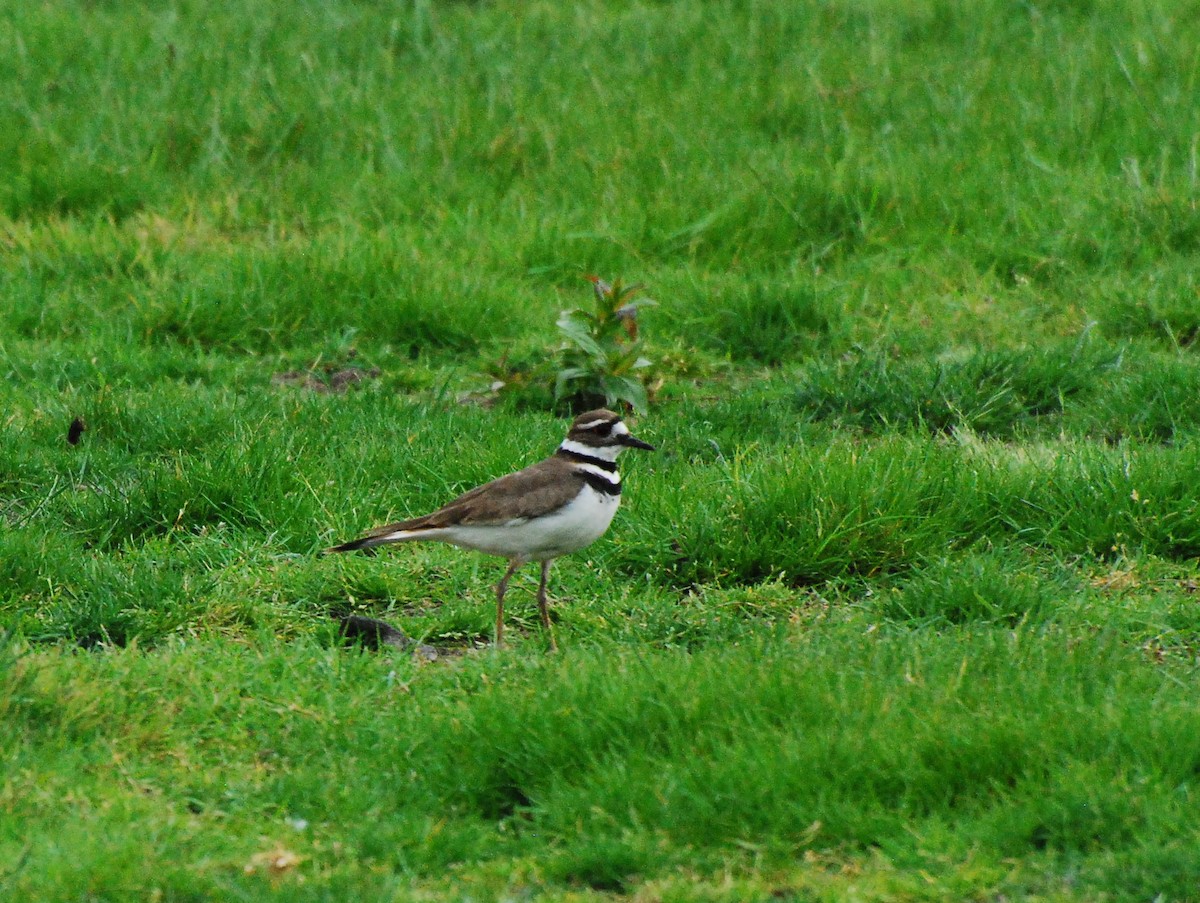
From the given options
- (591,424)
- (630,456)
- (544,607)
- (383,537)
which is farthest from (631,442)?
(630,456)

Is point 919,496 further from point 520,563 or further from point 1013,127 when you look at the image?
point 1013,127

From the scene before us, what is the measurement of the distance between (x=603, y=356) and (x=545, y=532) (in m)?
2.21

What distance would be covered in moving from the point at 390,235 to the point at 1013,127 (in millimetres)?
4040

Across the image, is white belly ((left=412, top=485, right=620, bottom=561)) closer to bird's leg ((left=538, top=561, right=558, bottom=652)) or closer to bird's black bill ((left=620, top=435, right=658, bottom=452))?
bird's leg ((left=538, top=561, right=558, bottom=652))

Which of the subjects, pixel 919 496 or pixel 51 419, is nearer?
pixel 919 496

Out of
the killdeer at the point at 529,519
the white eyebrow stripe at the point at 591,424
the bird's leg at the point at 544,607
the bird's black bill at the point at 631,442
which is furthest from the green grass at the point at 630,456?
the white eyebrow stripe at the point at 591,424

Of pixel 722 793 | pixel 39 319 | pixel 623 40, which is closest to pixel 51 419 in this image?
pixel 39 319

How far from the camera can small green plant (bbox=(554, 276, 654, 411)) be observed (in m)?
7.67

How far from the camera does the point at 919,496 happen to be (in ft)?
20.9

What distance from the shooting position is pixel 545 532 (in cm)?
A: 563

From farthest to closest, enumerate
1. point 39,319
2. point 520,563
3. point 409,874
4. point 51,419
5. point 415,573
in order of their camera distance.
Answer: point 39,319
point 51,419
point 415,573
point 520,563
point 409,874

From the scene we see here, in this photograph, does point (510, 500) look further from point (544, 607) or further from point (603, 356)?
point (603, 356)

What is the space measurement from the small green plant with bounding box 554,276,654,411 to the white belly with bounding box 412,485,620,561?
191cm

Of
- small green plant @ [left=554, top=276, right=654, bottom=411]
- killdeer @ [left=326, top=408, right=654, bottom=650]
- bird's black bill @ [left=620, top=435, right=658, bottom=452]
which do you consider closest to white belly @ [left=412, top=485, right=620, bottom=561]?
killdeer @ [left=326, top=408, right=654, bottom=650]
